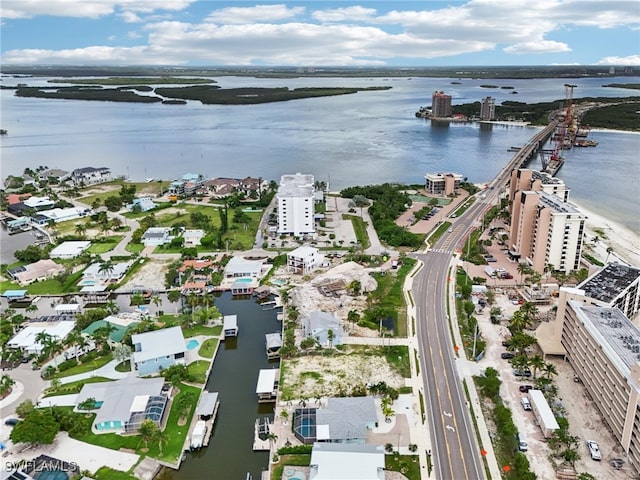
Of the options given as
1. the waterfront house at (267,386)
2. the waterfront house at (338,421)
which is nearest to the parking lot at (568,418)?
the waterfront house at (338,421)

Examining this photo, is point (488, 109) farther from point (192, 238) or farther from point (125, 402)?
point (125, 402)

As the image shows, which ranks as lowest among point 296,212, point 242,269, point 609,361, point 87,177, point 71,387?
point 71,387

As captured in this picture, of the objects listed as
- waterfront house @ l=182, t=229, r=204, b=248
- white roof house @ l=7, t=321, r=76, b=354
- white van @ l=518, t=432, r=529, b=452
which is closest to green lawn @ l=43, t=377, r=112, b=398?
white roof house @ l=7, t=321, r=76, b=354

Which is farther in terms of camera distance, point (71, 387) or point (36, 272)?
point (36, 272)

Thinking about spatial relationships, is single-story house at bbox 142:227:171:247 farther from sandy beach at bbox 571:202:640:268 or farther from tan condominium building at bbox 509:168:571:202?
sandy beach at bbox 571:202:640:268

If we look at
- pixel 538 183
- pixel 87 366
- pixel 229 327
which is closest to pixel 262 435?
pixel 229 327

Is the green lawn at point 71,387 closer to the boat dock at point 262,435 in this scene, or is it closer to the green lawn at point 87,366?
the green lawn at point 87,366
